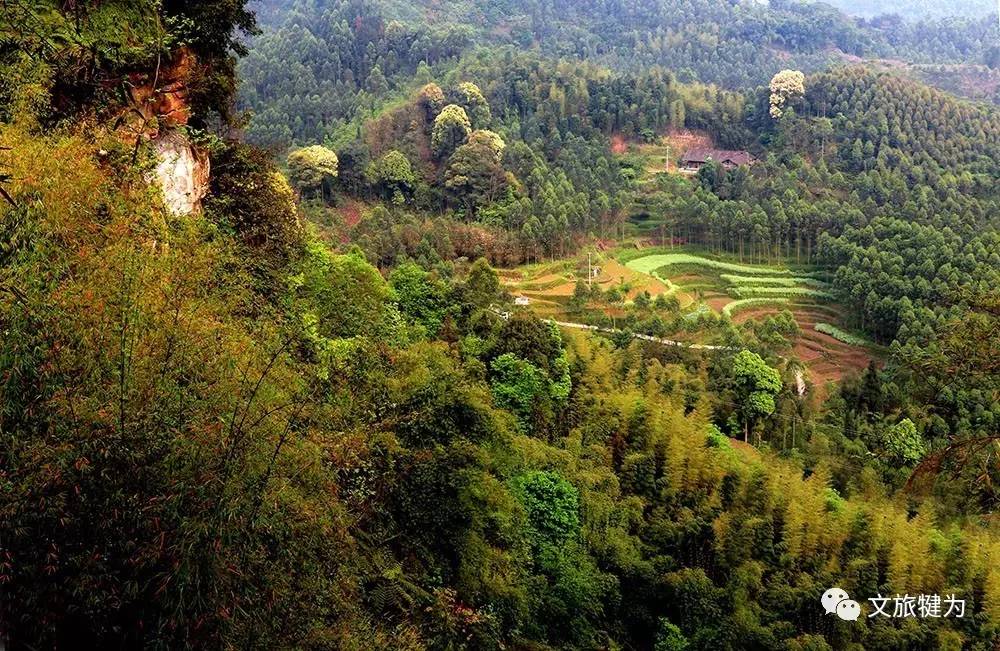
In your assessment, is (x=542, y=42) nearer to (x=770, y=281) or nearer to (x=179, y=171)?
(x=770, y=281)

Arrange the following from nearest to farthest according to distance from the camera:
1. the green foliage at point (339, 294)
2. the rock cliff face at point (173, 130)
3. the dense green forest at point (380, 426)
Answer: the dense green forest at point (380, 426) → the rock cliff face at point (173, 130) → the green foliage at point (339, 294)

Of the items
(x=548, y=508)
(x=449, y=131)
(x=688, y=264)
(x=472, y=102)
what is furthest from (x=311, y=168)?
(x=548, y=508)

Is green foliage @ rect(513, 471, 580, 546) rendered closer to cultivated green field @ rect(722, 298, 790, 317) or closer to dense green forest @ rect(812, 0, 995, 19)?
cultivated green field @ rect(722, 298, 790, 317)

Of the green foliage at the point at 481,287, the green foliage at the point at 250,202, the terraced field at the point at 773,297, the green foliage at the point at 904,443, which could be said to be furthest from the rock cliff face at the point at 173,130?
the terraced field at the point at 773,297

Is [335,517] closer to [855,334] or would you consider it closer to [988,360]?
[988,360]

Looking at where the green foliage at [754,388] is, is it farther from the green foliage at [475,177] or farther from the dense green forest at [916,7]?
the dense green forest at [916,7]

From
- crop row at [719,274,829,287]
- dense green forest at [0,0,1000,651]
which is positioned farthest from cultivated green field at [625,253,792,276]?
dense green forest at [0,0,1000,651]

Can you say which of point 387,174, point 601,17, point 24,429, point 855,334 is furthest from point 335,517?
point 601,17
